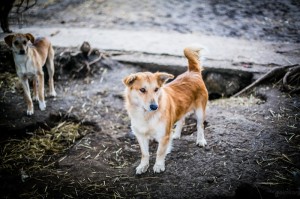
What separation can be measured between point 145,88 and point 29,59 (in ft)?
9.89

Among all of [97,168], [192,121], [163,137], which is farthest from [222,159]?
[97,168]

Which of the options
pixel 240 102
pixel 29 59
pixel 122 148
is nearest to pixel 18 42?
pixel 29 59

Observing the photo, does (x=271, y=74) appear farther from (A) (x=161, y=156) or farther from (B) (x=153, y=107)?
(B) (x=153, y=107)

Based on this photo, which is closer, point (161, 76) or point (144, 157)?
point (161, 76)

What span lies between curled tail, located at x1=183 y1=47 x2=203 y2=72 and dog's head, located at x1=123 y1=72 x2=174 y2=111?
0.90 metres

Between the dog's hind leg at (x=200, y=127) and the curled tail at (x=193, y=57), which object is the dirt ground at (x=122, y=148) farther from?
the curled tail at (x=193, y=57)

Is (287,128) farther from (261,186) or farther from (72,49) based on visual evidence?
(72,49)

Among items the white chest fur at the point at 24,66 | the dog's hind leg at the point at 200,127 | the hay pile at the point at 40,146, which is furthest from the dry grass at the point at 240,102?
the white chest fur at the point at 24,66

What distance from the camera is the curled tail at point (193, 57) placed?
14.8ft

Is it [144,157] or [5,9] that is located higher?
[5,9]

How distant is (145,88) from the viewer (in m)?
3.65

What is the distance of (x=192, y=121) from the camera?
17.5ft

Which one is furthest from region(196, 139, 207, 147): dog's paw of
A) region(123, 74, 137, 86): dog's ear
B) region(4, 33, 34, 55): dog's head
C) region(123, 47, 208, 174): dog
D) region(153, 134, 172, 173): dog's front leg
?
region(4, 33, 34, 55): dog's head

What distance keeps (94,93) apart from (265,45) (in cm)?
420
